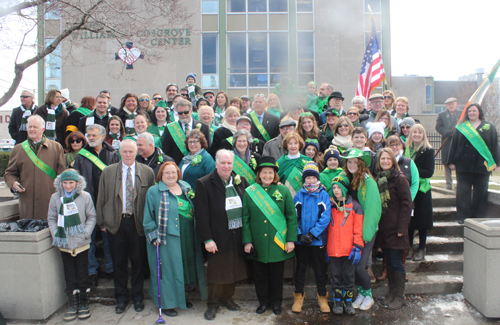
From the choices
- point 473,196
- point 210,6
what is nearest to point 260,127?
point 473,196

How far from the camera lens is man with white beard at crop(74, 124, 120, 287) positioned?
4727 mm

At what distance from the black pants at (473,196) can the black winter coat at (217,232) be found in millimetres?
4121

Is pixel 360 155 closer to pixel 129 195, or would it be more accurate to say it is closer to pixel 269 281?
pixel 269 281

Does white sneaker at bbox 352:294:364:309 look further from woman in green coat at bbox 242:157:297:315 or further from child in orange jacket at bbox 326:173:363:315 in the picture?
woman in green coat at bbox 242:157:297:315

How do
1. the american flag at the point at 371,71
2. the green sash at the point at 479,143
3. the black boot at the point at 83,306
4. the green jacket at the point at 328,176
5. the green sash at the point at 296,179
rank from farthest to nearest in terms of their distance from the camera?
the american flag at the point at 371,71
the green sash at the point at 479,143
the green sash at the point at 296,179
the green jacket at the point at 328,176
the black boot at the point at 83,306

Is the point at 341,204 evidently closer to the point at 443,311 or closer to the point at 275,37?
the point at 443,311

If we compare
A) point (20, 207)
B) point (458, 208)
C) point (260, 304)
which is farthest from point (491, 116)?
point (20, 207)

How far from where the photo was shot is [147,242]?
4.18m

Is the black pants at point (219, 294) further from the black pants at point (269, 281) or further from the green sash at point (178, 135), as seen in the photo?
the green sash at point (178, 135)

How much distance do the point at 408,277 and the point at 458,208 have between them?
1.91 meters

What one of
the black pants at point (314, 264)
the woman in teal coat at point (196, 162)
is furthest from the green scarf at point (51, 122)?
the black pants at point (314, 264)

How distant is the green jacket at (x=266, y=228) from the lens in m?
4.12

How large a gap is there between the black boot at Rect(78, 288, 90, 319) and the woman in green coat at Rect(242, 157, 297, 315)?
2.04m

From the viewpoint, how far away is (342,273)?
420 cm
